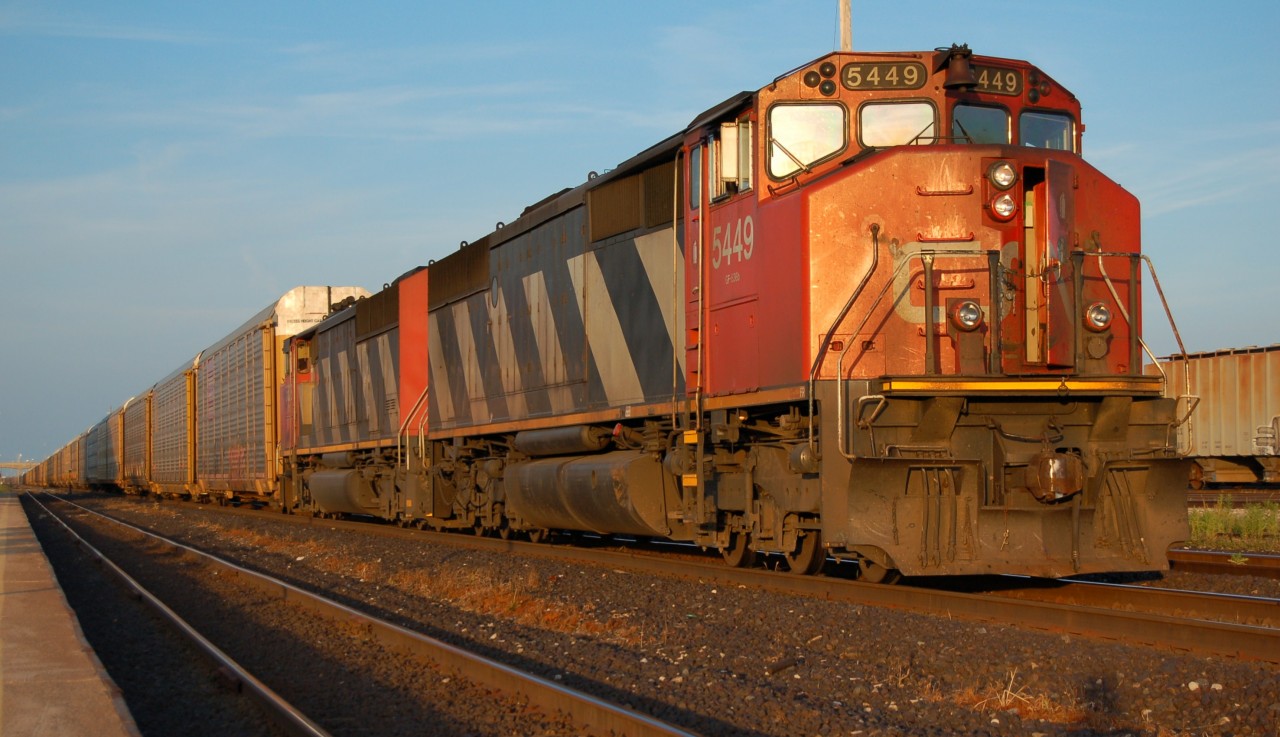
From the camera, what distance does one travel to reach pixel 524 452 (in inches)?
547

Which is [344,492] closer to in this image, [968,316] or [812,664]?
[968,316]

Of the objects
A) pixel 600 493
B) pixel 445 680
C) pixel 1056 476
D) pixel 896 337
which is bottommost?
pixel 445 680

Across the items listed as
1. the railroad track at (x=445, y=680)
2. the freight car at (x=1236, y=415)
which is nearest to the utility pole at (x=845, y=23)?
the railroad track at (x=445, y=680)

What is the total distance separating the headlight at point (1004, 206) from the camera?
8188 millimetres

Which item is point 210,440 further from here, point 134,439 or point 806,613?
point 806,613

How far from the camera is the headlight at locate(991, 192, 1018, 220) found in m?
8.19

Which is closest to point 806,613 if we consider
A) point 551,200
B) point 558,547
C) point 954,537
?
point 954,537

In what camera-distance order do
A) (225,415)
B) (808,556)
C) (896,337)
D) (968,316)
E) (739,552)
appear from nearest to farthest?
1. (968,316)
2. (896,337)
3. (808,556)
4. (739,552)
5. (225,415)

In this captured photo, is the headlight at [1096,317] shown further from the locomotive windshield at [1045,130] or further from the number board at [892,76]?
the number board at [892,76]

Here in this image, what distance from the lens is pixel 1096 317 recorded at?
8172mm

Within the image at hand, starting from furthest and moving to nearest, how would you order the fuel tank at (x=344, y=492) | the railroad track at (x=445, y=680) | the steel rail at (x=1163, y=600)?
the fuel tank at (x=344, y=492)
the steel rail at (x=1163, y=600)
the railroad track at (x=445, y=680)

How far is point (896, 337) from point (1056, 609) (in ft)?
6.96

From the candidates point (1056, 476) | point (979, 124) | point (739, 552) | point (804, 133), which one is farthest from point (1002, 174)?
point (739, 552)

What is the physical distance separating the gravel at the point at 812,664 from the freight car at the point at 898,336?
0.83 m
